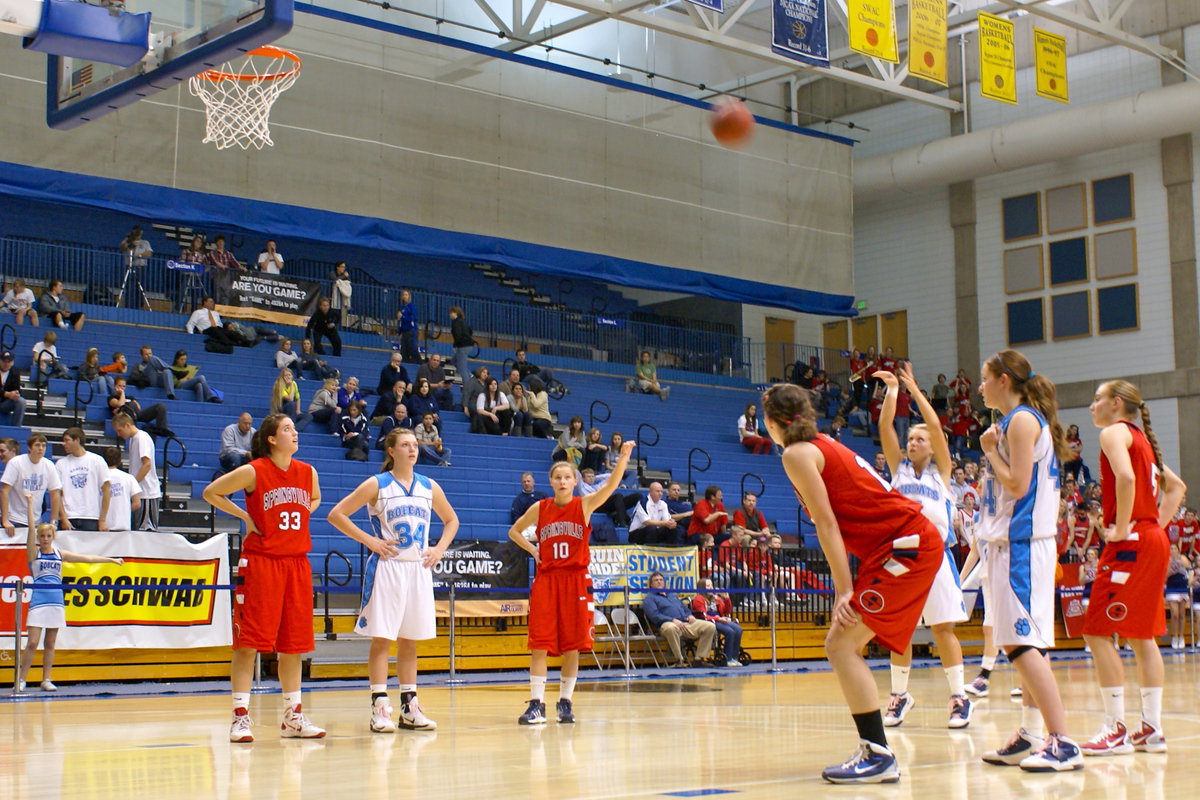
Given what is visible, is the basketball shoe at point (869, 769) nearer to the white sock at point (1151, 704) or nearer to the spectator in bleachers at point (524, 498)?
the white sock at point (1151, 704)

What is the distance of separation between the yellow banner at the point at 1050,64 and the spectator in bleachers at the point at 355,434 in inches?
512

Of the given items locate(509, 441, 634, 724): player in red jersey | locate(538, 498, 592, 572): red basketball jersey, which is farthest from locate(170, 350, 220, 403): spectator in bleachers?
locate(538, 498, 592, 572): red basketball jersey

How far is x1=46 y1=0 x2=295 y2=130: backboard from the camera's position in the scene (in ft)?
29.9

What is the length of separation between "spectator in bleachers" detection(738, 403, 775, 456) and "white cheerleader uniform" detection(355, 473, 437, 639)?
58.7 ft

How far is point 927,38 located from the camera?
2183 cm

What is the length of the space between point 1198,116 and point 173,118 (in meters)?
20.1

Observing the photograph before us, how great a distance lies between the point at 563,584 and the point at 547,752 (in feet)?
7.27

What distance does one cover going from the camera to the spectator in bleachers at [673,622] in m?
16.4

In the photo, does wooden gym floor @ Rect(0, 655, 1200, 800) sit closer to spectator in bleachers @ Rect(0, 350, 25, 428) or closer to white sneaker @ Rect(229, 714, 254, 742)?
white sneaker @ Rect(229, 714, 254, 742)

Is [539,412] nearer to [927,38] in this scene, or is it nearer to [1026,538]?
[927,38]

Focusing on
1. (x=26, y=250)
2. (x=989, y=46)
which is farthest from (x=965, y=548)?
(x=26, y=250)

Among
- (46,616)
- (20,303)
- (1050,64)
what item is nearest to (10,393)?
(20,303)

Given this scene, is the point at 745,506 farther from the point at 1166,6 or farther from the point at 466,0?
the point at 1166,6

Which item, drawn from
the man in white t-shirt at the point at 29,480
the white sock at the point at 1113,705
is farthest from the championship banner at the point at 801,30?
the white sock at the point at 1113,705
